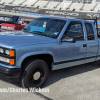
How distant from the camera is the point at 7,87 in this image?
3701 millimetres

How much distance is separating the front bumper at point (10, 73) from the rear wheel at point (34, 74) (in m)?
0.20

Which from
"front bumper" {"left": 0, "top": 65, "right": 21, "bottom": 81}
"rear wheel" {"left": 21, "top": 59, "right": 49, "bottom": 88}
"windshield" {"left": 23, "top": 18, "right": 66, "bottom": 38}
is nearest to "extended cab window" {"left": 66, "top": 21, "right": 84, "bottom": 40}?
"windshield" {"left": 23, "top": 18, "right": 66, "bottom": 38}

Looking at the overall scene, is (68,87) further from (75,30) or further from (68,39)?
(75,30)

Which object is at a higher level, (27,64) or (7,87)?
(27,64)

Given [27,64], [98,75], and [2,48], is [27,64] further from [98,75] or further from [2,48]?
[98,75]

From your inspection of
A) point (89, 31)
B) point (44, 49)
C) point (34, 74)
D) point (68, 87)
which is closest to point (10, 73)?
point (34, 74)

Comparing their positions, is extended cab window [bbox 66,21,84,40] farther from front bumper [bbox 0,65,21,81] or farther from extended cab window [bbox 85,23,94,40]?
front bumper [bbox 0,65,21,81]

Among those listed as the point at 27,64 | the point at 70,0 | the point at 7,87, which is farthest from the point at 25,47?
the point at 70,0

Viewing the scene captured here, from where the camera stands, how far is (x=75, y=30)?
4.57m

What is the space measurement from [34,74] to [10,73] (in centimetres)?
61

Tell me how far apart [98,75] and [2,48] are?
3.42 meters

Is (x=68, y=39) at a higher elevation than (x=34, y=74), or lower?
higher

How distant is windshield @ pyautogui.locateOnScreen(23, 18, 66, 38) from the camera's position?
416 centimetres

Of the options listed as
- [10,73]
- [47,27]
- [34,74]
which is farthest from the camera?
[47,27]
